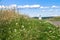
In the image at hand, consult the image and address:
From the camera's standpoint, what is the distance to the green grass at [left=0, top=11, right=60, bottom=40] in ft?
29.6

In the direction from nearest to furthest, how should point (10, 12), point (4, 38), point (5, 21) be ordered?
point (4, 38) → point (5, 21) → point (10, 12)

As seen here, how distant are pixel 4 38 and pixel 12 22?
103cm

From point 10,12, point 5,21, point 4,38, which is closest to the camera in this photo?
point 4,38

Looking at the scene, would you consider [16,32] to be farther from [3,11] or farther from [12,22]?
[3,11]

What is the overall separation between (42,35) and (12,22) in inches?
49.2

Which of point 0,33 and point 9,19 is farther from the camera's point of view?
point 9,19

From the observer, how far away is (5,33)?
29.8ft

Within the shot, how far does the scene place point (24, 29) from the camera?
9.37m

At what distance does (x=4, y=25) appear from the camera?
31.0 ft

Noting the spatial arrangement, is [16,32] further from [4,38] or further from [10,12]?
[10,12]

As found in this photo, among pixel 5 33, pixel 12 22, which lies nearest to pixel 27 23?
pixel 12 22

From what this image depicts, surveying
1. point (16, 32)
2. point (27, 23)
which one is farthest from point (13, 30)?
point (27, 23)

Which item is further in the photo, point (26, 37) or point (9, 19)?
point (9, 19)

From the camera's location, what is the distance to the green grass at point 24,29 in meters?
9.02
